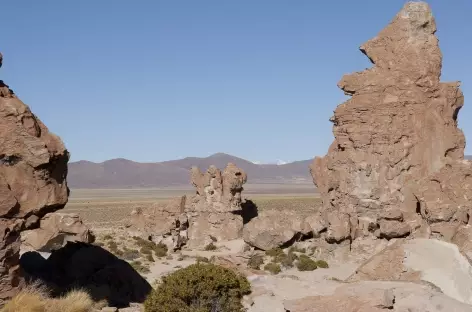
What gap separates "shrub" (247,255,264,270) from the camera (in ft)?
75.4

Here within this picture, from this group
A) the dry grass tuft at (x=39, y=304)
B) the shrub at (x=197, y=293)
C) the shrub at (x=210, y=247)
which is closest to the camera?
the dry grass tuft at (x=39, y=304)

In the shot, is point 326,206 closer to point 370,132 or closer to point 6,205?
point 370,132

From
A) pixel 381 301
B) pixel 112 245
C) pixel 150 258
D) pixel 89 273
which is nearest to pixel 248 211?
pixel 112 245

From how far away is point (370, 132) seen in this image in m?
23.6

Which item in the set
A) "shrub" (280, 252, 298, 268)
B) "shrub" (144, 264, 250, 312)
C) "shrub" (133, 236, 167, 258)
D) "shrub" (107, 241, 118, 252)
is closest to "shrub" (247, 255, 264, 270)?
"shrub" (280, 252, 298, 268)

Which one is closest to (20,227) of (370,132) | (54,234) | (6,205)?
(6,205)

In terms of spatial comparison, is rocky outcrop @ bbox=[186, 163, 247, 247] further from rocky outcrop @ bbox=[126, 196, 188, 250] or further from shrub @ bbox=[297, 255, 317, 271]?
shrub @ bbox=[297, 255, 317, 271]

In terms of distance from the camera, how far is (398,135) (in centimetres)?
2311

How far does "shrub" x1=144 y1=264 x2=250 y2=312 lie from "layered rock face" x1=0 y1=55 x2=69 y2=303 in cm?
336

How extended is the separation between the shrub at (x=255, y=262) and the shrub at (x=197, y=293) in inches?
385

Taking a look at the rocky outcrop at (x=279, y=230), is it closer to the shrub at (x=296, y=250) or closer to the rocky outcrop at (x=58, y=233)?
the shrub at (x=296, y=250)

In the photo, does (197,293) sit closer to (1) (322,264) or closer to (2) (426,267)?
(2) (426,267)

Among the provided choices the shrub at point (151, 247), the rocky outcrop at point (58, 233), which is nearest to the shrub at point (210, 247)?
the shrub at point (151, 247)

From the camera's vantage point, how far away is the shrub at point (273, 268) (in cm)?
2231
